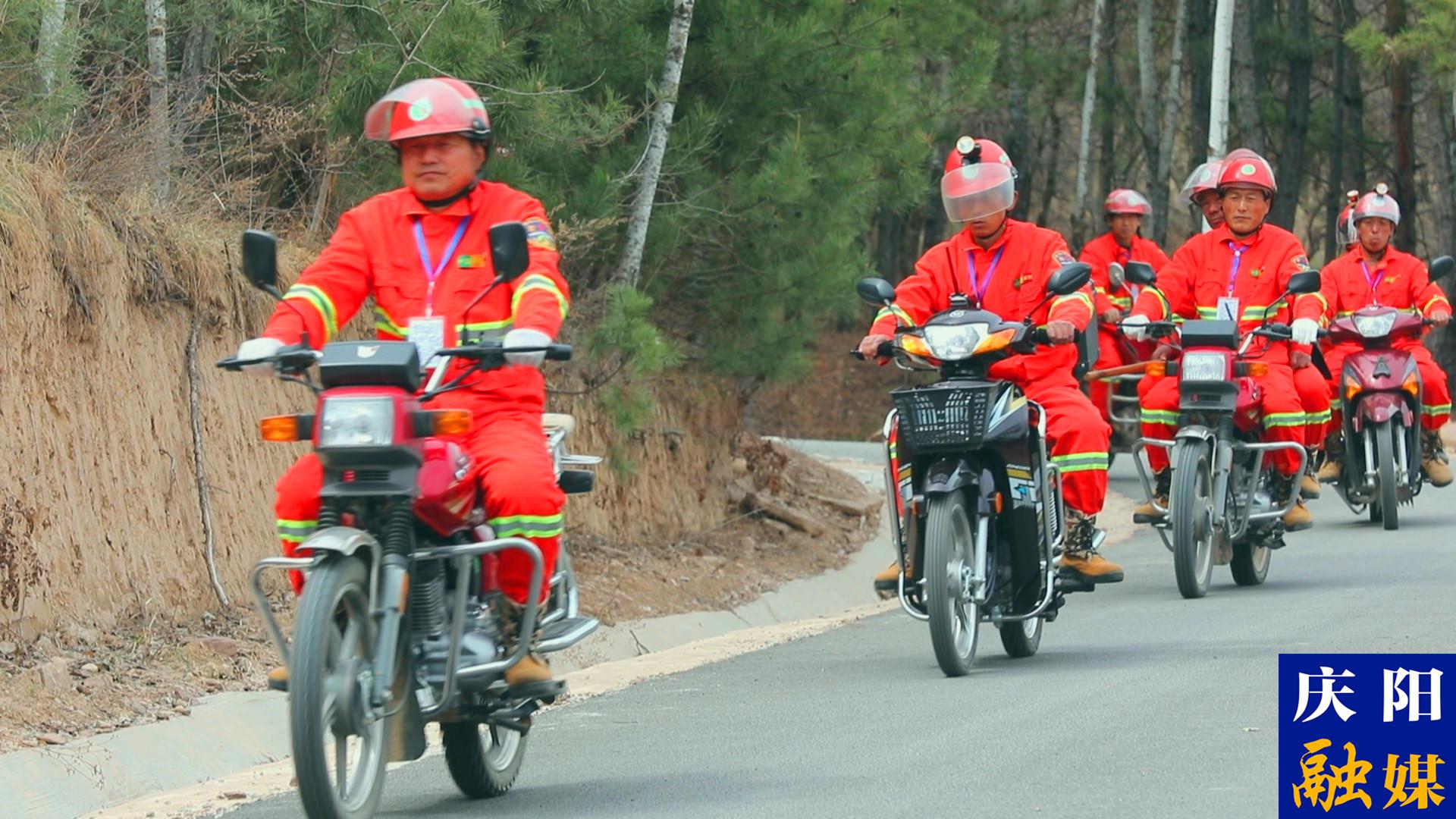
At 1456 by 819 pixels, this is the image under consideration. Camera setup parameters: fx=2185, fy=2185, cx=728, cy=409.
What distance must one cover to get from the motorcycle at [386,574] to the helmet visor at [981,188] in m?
3.66

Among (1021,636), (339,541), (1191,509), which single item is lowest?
(1021,636)

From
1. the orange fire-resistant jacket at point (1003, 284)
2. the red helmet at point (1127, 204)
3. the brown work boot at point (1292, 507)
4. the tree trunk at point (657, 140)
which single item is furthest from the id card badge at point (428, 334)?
the red helmet at point (1127, 204)

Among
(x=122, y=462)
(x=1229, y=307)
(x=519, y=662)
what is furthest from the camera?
(x=1229, y=307)

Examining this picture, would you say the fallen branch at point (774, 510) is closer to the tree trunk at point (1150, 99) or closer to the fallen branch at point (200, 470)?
the fallen branch at point (200, 470)

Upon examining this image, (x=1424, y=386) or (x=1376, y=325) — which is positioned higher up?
(x=1376, y=325)

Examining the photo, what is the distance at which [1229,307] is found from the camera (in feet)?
40.8

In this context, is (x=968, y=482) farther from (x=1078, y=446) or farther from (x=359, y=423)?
(x=359, y=423)

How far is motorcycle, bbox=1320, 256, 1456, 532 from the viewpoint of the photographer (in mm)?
15398

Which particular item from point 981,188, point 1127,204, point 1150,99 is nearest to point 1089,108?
point 1150,99

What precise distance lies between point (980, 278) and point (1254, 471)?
292 centimetres

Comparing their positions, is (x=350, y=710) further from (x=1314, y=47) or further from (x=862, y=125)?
(x=1314, y=47)

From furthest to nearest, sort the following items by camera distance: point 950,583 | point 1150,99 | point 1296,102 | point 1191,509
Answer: point 1296,102 → point 1150,99 → point 1191,509 → point 950,583

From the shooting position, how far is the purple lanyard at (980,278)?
1004cm

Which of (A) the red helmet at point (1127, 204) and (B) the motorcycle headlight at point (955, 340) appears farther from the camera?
(A) the red helmet at point (1127, 204)
